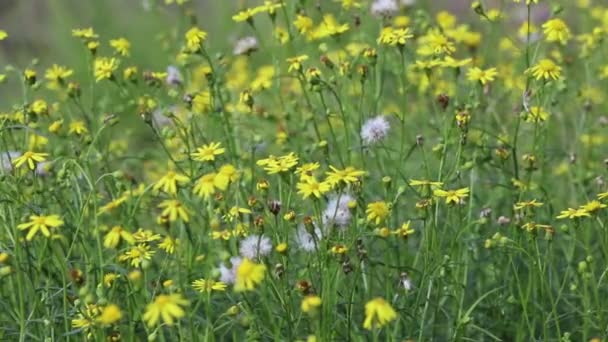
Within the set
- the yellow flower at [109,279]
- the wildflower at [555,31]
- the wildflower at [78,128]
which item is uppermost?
the wildflower at [555,31]

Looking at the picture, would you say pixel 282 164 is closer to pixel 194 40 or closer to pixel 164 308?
pixel 164 308

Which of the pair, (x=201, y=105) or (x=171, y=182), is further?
(x=201, y=105)

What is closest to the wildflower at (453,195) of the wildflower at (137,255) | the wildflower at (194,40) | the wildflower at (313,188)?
the wildflower at (313,188)

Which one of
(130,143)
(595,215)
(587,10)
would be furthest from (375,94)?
(130,143)

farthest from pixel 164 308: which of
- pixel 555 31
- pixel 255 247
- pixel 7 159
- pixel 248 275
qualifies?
pixel 555 31

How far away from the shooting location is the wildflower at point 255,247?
2049 millimetres

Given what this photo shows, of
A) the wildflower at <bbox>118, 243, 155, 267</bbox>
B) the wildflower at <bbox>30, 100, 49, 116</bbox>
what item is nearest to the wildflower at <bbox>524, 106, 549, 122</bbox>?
the wildflower at <bbox>118, 243, 155, 267</bbox>

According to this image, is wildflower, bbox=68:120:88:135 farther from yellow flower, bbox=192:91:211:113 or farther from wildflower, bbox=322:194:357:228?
wildflower, bbox=322:194:357:228

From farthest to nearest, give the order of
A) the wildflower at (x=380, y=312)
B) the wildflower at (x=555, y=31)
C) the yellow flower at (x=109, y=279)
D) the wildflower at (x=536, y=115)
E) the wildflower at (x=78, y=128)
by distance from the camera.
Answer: the wildflower at (x=78, y=128)
the wildflower at (x=555, y=31)
the wildflower at (x=536, y=115)
the yellow flower at (x=109, y=279)
the wildflower at (x=380, y=312)

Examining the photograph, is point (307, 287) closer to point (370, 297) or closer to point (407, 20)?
point (370, 297)

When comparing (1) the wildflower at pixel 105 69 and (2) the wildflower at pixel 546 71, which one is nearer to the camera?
(2) the wildflower at pixel 546 71

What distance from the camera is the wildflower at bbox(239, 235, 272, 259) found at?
205 cm

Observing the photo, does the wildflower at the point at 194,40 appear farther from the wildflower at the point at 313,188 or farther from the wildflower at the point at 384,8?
the wildflower at the point at 313,188

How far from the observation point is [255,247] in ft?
6.85
